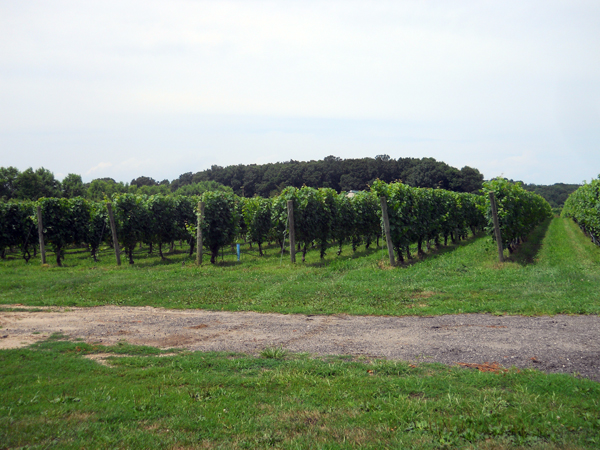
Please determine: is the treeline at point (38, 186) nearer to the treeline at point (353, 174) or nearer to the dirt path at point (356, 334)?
the treeline at point (353, 174)

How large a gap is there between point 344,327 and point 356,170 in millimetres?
100598

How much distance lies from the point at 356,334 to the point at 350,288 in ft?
16.0

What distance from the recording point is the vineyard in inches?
736

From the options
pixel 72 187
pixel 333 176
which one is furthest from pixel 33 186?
pixel 333 176

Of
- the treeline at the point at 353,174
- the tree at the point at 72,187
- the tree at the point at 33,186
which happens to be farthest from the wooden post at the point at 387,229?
the treeline at the point at 353,174

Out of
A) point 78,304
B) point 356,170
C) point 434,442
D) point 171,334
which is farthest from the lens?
point 356,170

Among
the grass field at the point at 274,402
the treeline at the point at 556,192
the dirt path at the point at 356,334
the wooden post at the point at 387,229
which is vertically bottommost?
the dirt path at the point at 356,334

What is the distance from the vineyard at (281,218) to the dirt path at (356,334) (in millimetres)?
8715

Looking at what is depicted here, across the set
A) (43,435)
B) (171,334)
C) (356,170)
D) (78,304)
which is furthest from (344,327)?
(356,170)

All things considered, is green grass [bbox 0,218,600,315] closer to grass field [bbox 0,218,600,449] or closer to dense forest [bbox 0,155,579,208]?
grass field [bbox 0,218,600,449]

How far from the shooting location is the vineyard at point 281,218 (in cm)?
1870

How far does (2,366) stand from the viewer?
6000 mm

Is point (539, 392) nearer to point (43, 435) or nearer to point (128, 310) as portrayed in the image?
point (43, 435)

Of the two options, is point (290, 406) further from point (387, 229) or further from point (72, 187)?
point (72, 187)
